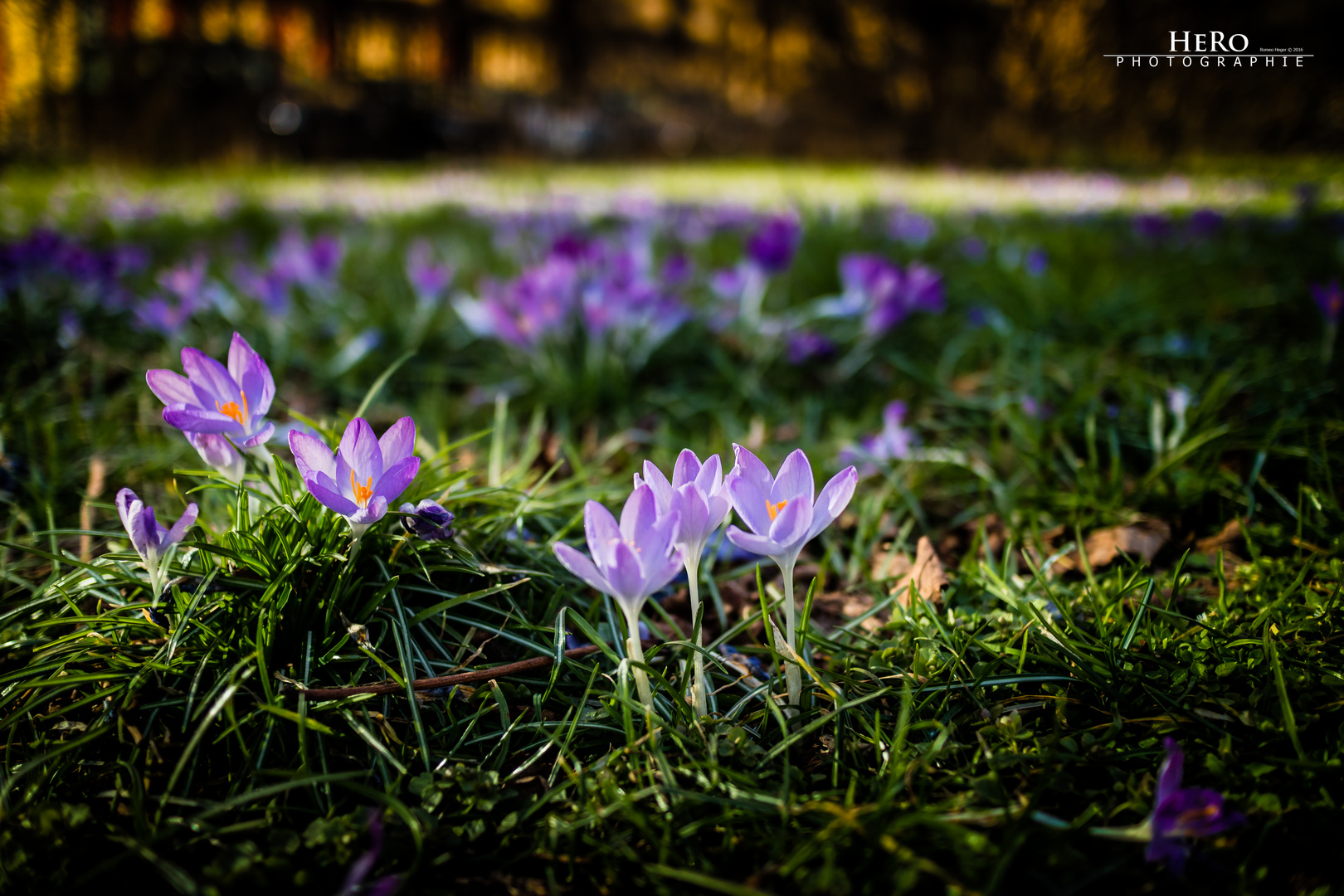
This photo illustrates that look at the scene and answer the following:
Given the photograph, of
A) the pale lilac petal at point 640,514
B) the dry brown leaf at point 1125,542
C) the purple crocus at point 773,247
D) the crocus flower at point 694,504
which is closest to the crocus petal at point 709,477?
the crocus flower at point 694,504

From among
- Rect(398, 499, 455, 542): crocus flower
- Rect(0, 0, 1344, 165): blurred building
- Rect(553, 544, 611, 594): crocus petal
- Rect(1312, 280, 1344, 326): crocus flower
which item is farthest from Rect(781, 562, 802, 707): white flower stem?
Rect(0, 0, 1344, 165): blurred building

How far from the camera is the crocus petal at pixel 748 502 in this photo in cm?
80

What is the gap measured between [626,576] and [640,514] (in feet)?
0.22

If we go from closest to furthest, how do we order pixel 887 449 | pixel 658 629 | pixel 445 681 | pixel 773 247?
pixel 445 681 → pixel 658 629 → pixel 887 449 → pixel 773 247

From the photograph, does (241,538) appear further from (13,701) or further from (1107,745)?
(1107,745)

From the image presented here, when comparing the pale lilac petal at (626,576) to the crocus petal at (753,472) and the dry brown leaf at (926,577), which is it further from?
the dry brown leaf at (926,577)

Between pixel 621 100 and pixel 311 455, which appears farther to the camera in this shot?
pixel 621 100

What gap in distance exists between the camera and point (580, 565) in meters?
0.74

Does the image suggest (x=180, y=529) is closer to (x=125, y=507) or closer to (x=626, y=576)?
(x=125, y=507)

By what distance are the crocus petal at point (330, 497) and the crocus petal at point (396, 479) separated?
0.04 m

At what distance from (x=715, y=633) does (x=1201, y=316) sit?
2.29 metres

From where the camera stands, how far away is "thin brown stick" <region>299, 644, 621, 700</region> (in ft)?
2.89

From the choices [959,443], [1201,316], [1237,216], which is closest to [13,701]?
[959,443]

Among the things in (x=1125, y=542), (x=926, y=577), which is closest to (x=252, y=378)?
(x=926, y=577)
